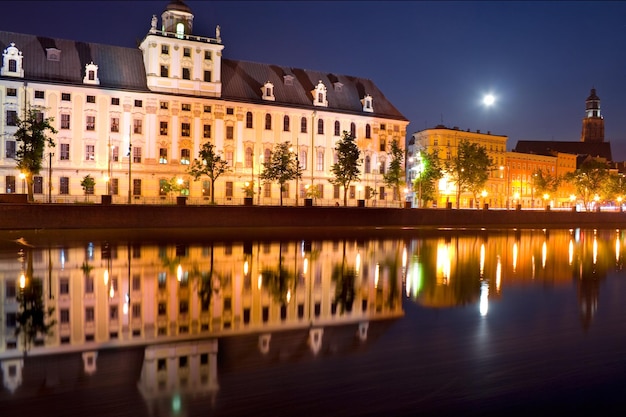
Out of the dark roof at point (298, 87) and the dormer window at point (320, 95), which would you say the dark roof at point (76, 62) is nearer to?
the dark roof at point (298, 87)

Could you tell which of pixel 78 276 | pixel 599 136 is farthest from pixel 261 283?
pixel 599 136

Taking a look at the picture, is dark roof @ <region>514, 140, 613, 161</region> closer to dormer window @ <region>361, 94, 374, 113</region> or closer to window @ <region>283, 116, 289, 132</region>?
dormer window @ <region>361, 94, 374, 113</region>

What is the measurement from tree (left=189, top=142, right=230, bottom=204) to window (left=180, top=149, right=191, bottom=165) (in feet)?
2.95

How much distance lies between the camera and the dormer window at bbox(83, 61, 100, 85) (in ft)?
217

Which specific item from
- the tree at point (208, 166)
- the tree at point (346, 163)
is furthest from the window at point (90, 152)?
the tree at point (346, 163)

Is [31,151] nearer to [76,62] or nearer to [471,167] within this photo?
[76,62]

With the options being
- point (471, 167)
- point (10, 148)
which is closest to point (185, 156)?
point (10, 148)

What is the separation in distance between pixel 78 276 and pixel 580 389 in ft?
53.2

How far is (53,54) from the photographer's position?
218ft

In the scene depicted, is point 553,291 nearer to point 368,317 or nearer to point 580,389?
point 368,317

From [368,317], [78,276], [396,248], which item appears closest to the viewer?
[368,317]

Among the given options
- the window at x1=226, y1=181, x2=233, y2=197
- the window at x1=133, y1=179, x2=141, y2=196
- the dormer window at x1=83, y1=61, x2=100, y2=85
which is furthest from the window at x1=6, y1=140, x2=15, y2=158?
the window at x1=226, y1=181, x2=233, y2=197

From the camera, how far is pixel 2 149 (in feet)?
203

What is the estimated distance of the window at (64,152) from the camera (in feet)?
213
